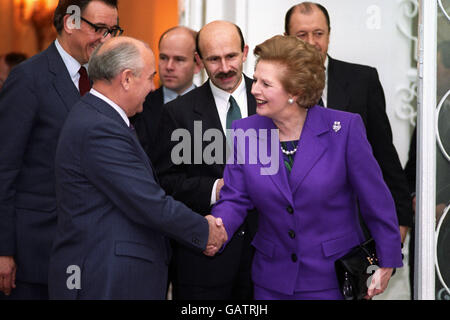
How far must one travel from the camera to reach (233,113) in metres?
3.22

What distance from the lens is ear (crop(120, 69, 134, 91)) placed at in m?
2.55

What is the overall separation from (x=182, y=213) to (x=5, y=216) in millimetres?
824

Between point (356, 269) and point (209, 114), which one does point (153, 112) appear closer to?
point (209, 114)

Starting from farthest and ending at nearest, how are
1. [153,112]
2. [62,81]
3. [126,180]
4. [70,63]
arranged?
[153,112], [70,63], [62,81], [126,180]

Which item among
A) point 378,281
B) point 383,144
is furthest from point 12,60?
point 378,281

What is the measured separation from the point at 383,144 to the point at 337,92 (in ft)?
1.26

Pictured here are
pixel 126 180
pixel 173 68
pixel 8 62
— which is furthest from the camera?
pixel 8 62

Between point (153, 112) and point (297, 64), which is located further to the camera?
point (153, 112)

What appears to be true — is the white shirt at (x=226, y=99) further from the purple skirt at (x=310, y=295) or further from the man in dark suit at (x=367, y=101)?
the purple skirt at (x=310, y=295)

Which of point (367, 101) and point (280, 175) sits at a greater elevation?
point (367, 101)

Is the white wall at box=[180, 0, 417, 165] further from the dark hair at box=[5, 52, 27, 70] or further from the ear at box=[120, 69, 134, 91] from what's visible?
the dark hair at box=[5, 52, 27, 70]

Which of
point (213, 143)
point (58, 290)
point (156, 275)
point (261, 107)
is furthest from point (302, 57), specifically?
point (58, 290)

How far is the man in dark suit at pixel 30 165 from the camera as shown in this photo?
2740 mm

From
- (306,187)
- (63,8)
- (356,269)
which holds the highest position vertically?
(63,8)
